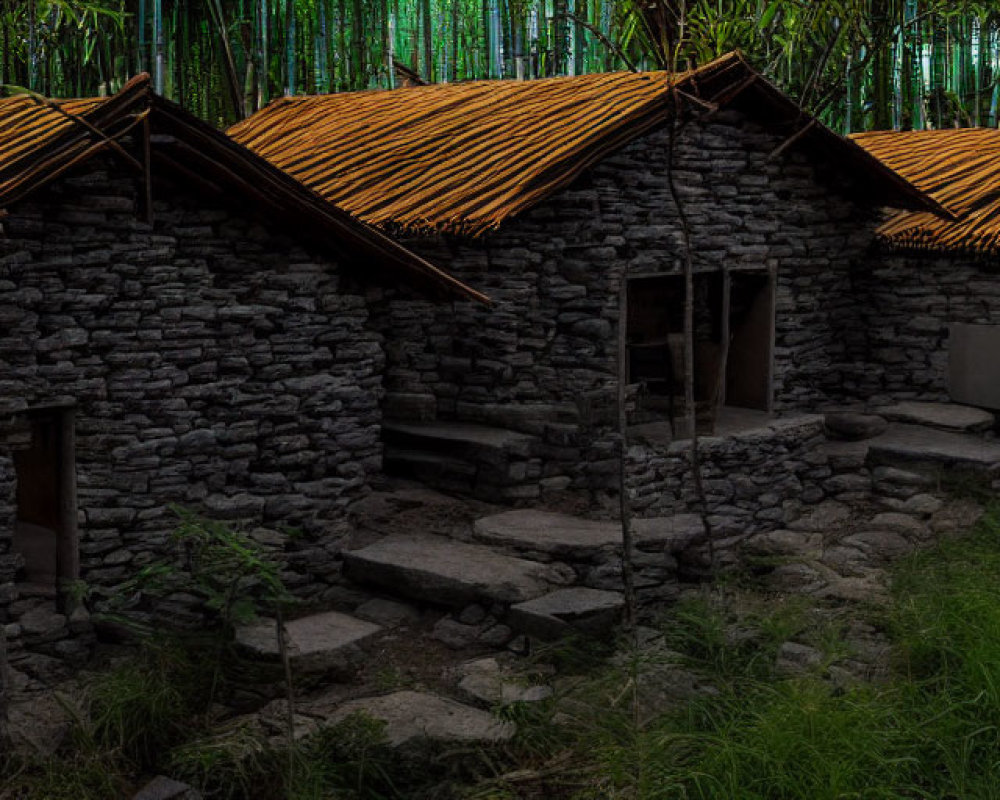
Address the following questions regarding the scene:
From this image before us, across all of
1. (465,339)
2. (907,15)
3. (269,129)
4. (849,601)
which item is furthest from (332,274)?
(907,15)

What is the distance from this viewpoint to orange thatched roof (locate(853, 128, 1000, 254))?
11828 mm

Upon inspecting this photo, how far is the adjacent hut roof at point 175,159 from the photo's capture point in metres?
7.26

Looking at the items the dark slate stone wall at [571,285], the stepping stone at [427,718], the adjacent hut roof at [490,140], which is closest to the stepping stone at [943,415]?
the adjacent hut roof at [490,140]

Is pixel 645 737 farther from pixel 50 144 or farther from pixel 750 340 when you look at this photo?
pixel 750 340

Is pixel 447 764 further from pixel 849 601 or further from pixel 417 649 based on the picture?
pixel 849 601

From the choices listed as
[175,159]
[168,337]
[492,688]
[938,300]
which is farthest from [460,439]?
[938,300]

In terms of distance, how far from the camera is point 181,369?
26.8 ft

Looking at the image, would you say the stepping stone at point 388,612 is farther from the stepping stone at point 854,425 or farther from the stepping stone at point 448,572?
the stepping stone at point 854,425

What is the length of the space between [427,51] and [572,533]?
35.3 ft

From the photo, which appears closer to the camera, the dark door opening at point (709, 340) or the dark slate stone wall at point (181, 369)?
the dark slate stone wall at point (181, 369)

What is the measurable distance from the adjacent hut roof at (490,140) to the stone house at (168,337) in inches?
45.1

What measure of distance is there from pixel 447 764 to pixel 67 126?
378 cm

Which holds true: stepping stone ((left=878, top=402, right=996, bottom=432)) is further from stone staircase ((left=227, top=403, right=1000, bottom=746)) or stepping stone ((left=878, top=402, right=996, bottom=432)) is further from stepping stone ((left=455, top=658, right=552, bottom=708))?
stepping stone ((left=455, top=658, right=552, bottom=708))

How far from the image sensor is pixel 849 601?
9078mm
